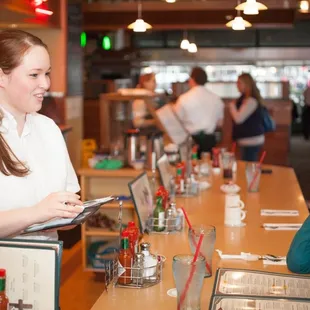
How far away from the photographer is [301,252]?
2723 mm

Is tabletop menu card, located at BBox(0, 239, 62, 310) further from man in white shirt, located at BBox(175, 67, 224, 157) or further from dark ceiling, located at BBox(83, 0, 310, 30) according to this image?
dark ceiling, located at BBox(83, 0, 310, 30)

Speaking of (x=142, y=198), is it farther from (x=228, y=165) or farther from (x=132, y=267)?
(x=228, y=165)

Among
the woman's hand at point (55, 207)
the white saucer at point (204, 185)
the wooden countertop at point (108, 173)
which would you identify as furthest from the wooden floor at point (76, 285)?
the woman's hand at point (55, 207)

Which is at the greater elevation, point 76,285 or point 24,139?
point 24,139

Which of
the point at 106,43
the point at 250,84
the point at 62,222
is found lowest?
the point at 62,222

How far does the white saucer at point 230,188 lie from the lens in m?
4.89

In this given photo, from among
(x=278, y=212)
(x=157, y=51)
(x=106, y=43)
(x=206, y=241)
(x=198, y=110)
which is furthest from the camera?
(x=157, y=51)

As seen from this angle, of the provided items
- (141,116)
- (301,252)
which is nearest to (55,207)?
(301,252)

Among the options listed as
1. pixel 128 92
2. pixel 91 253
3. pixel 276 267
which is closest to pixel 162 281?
pixel 276 267

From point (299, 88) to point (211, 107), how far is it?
39.6 ft

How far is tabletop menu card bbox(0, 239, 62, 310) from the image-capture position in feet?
7.02

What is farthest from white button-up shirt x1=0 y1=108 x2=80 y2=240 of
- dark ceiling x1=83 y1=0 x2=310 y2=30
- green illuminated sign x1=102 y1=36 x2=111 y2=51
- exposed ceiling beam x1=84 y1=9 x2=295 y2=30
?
green illuminated sign x1=102 y1=36 x2=111 y2=51

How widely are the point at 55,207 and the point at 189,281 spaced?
527 millimetres

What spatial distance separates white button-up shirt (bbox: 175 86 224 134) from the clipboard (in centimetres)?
360
